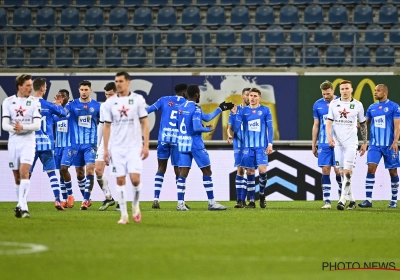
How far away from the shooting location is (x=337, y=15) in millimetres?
24797

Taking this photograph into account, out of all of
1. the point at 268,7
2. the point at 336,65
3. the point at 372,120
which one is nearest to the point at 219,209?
the point at 372,120

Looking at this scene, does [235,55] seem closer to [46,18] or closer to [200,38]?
[200,38]

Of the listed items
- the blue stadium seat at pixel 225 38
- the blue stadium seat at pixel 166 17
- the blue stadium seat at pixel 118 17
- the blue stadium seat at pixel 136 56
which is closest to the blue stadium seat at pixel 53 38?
the blue stadium seat at pixel 118 17

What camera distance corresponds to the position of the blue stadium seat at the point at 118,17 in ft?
82.8

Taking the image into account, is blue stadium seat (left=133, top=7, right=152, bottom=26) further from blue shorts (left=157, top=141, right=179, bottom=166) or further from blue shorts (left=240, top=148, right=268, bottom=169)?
blue shorts (left=157, top=141, right=179, bottom=166)

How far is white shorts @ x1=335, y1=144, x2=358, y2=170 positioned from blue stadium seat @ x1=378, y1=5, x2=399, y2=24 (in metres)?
9.86

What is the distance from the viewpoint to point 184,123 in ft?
51.0

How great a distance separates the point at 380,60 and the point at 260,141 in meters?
8.20

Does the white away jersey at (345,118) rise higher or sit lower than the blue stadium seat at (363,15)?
lower

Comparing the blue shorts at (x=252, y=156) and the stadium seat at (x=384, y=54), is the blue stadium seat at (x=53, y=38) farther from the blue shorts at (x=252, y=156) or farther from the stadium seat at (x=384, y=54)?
the blue shorts at (x=252, y=156)

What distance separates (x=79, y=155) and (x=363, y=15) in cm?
1186

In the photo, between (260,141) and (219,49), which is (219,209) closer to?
(260,141)

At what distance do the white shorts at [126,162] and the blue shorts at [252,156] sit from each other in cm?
507

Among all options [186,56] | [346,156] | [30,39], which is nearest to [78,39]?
[30,39]
